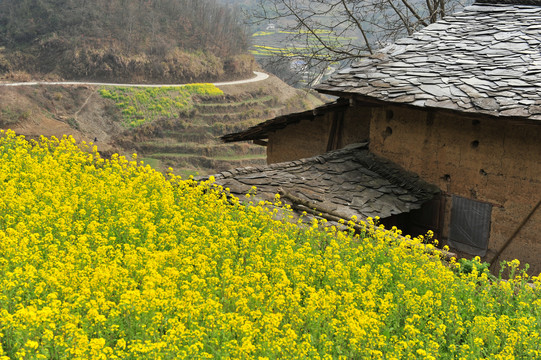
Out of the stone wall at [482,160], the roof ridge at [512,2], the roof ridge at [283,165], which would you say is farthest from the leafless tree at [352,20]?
the stone wall at [482,160]

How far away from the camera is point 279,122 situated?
13.7 metres

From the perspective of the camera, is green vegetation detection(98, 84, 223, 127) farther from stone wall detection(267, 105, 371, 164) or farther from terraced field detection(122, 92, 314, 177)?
stone wall detection(267, 105, 371, 164)

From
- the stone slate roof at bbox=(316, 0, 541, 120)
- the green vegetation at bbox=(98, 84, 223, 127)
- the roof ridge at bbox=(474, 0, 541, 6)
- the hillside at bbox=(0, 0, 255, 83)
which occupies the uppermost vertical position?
the roof ridge at bbox=(474, 0, 541, 6)

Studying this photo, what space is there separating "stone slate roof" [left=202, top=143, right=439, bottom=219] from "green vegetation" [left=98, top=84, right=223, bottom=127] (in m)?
35.4

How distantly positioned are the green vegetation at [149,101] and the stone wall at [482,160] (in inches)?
1407

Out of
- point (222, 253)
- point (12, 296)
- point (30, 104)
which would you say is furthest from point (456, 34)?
point (30, 104)

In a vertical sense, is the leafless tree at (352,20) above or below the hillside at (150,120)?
above

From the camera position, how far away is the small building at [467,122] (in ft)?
31.1

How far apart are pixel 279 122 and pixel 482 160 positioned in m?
5.03

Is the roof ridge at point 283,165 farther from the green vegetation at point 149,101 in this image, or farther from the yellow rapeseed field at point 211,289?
the green vegetation at point 149,101

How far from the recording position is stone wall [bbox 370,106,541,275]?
9.50 m

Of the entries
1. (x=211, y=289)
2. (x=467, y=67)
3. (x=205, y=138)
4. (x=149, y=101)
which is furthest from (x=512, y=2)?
(x=149, y=101)

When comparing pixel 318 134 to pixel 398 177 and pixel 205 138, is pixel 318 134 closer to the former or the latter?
pixel 398 177

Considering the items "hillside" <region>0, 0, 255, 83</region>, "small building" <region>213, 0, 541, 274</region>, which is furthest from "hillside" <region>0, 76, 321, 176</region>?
"small building" <region>213, 0, 541, 274</region>
